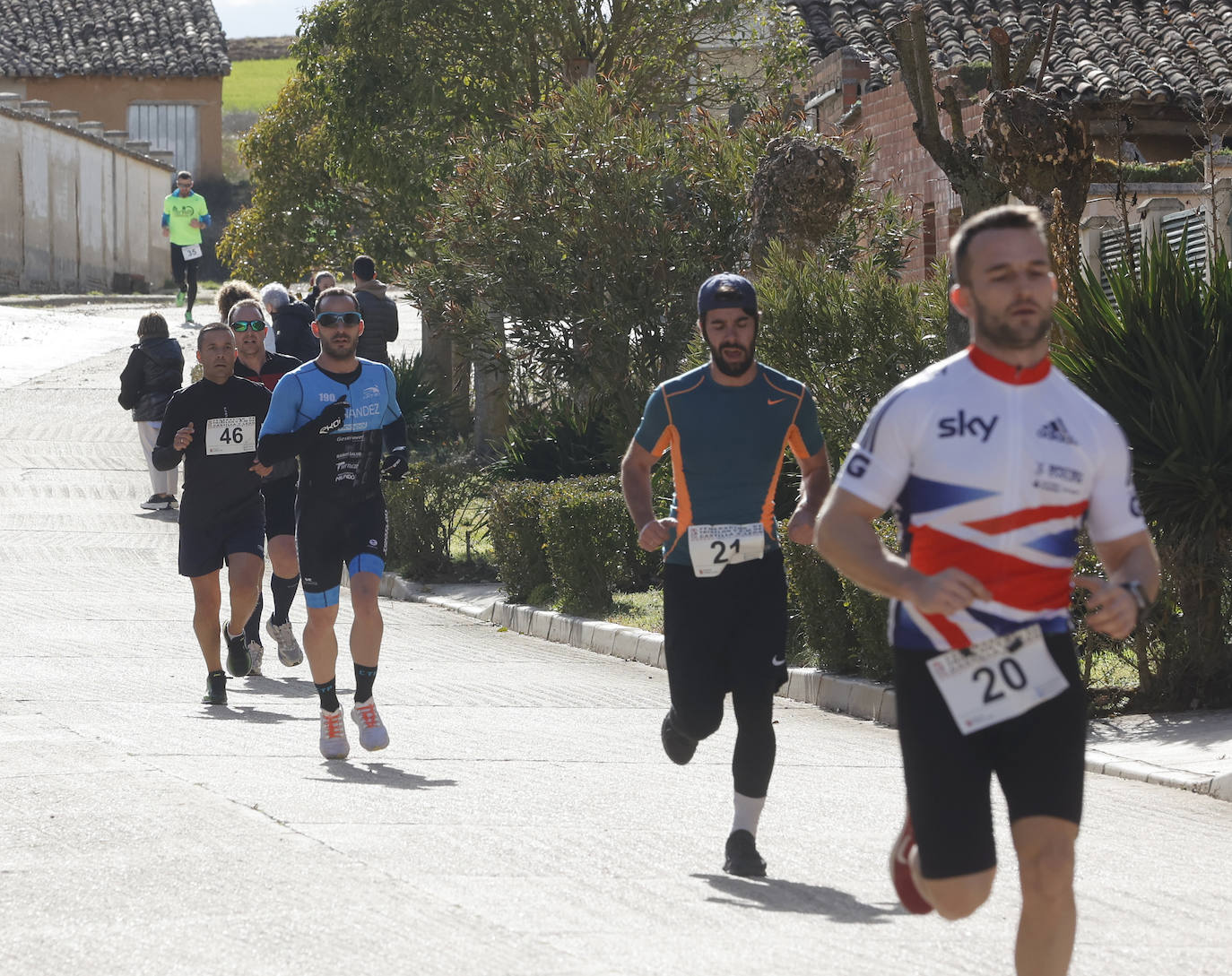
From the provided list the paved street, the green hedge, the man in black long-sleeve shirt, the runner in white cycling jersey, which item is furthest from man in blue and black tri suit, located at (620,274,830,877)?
the green hedge

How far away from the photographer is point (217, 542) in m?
10.8

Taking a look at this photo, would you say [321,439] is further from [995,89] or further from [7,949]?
[995,89]

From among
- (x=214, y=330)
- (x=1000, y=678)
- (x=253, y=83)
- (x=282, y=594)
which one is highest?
(x=253, y=83)

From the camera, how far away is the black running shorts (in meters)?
6.69

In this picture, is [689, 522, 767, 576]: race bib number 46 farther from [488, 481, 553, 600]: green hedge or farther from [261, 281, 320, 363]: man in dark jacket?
[261, 281, 320, 363]: man in dark jacket

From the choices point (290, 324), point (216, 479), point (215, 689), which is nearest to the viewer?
point (215, 689)

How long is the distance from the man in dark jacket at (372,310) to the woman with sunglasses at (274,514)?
25.3 feet

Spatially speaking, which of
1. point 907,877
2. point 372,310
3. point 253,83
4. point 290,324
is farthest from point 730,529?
point 253,83

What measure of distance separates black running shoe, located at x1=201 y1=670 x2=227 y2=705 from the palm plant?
4769mm

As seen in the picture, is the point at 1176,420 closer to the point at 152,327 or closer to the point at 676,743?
the point at 676,743

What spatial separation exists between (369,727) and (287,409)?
1463mm

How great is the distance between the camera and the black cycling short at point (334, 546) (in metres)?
8.79

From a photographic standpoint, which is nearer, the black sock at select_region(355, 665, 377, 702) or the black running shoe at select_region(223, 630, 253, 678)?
the black sock at select_region(355, 665, 377, 702)

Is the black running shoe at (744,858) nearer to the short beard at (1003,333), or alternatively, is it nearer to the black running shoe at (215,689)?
the short beard at (1003,333)
